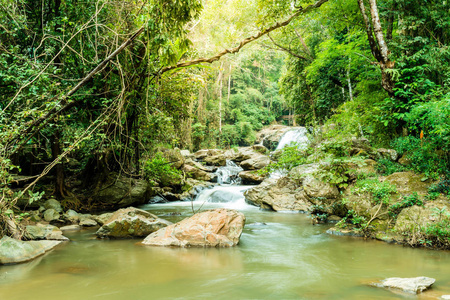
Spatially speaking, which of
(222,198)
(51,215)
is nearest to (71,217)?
(51,215)

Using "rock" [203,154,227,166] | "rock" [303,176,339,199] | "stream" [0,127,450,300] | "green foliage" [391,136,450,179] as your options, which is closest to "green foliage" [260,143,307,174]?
"rock" [303,176,339,199]

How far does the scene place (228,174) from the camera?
707 inches

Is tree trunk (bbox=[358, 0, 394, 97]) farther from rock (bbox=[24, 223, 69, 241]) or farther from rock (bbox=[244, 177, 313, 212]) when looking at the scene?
rock (bbox=[24, 223, 69, 241])

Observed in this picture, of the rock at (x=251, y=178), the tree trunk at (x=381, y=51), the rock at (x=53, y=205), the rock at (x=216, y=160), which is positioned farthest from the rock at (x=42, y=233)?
the rock at (x=216, y=160)

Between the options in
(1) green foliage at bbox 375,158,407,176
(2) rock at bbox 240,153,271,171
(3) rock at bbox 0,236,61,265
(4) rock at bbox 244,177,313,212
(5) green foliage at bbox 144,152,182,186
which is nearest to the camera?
(3) rock at bbox 0,236,61,265

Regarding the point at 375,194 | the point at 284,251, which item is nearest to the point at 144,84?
the point at 284,251

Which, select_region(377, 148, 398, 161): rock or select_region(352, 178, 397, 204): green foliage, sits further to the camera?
select_region(377, 148, 398, 161): rock

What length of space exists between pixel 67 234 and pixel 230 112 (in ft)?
92.8

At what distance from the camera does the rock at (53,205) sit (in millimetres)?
8164

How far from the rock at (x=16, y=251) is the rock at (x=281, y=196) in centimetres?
722

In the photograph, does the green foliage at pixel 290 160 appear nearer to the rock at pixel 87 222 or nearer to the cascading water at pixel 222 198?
the cascading water at pixel 222 198

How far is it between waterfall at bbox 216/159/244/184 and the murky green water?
1083 cm

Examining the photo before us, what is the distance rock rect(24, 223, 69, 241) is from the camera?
5.68 metres

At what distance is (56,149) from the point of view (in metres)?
8.50
